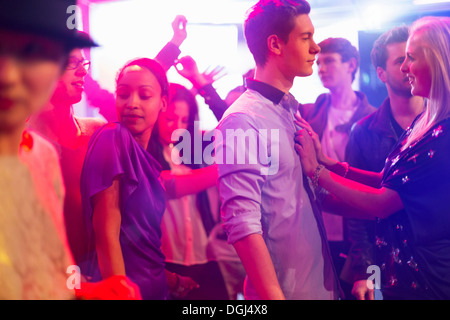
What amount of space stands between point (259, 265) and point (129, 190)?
507 mm


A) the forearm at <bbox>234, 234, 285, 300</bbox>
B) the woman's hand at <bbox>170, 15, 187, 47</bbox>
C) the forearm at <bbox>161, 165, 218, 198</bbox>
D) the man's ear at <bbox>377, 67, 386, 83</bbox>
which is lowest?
the forearm at <bbox>234, 234, 285, 300</bbox>

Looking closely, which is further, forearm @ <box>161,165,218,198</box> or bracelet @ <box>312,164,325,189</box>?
forearm @ <box>161,165,218,198</box>

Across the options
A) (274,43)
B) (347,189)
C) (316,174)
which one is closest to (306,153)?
(316,174)

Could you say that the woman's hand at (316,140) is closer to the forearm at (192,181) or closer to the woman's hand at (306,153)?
the woman's hand at (306,153)

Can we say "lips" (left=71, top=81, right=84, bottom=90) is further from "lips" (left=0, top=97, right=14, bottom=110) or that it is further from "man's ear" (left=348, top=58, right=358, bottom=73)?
"man's ear" (left=348, top=58, right=358, bottom=73)

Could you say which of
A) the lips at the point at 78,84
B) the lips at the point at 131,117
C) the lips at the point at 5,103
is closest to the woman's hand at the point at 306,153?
the lips at the point at 131,117

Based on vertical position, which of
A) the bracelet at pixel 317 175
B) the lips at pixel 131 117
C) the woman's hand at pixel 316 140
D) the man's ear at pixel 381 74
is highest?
the man's ear at pixel 381 74

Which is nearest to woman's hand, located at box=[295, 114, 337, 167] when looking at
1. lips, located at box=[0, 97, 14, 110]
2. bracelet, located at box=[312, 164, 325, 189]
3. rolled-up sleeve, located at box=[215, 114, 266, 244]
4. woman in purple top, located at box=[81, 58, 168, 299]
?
bracelet, located at box=[312, 164, 325, 189]

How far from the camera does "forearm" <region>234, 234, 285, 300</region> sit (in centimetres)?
138

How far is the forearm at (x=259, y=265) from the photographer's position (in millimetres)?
1381

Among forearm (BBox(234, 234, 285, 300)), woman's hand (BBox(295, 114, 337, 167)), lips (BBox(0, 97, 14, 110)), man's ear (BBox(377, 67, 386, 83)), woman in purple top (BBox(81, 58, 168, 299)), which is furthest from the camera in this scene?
man's ear (BBox(377, 67, 386, 83))

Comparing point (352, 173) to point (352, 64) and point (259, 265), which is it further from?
point (259, 265)

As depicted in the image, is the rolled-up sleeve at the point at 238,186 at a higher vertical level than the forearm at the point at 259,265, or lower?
higher

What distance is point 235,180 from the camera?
4.73ft
